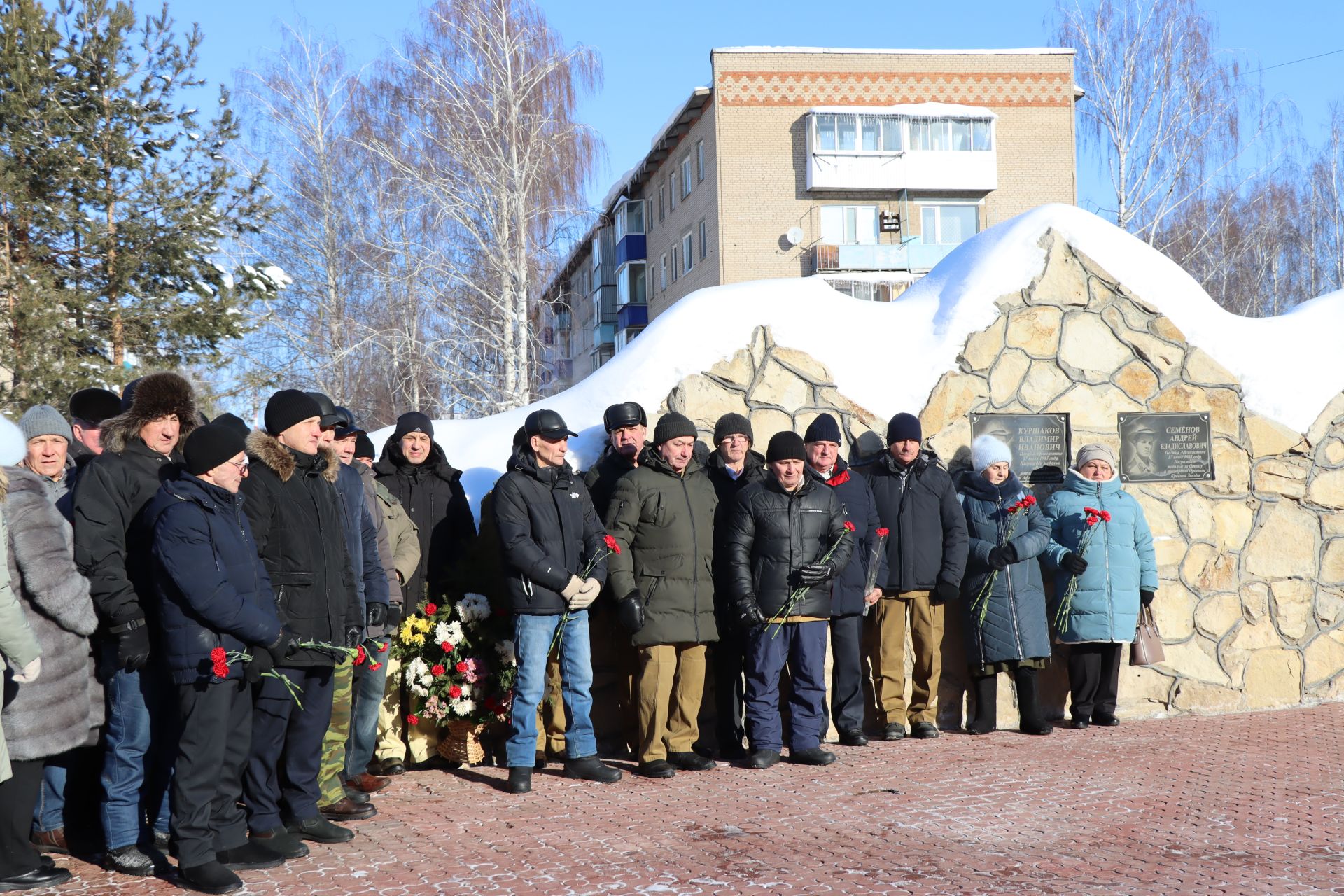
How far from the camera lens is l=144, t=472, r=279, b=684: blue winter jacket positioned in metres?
3.92

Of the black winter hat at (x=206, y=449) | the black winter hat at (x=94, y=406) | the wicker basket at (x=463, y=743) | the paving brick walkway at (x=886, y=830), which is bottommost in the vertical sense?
the paving brick walkway at (x=886, y=830)

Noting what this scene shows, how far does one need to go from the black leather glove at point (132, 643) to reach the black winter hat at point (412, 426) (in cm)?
201

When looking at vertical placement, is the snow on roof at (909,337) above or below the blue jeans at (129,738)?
above

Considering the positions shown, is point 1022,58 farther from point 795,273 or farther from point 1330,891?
point 1330,891

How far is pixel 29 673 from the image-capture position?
12.9ft

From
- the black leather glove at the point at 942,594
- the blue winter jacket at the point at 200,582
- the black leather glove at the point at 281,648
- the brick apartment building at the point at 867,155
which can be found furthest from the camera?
the brick apartment building at the point at 867,155

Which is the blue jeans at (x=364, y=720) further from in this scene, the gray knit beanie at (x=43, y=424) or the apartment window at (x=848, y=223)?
the apartment window at (x=848, y=223)

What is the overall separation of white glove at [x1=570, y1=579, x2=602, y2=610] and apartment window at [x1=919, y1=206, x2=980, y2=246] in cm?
2664

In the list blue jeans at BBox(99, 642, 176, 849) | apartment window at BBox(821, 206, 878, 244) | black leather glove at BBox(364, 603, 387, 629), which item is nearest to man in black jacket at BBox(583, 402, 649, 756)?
black leather glove at BBox(364, 603, 387, 629)

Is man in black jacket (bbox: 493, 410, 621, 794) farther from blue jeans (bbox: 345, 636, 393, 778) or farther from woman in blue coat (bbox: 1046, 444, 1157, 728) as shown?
woman in blue coat (bbox: 1046, 444, 1157, 728)

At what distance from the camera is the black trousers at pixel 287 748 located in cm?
434

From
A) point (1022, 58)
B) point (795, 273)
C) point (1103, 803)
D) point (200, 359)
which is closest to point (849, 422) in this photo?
point (1103, 803)

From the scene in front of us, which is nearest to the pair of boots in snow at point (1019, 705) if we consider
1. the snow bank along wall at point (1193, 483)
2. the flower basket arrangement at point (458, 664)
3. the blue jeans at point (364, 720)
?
the snow bank along wall at point (1193, 483)

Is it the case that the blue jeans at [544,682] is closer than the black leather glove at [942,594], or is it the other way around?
the blue jeans at [544,682]
